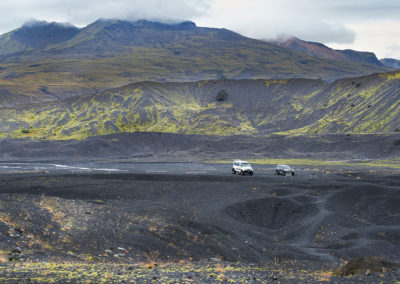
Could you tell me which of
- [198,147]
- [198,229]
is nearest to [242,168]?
[198,229]

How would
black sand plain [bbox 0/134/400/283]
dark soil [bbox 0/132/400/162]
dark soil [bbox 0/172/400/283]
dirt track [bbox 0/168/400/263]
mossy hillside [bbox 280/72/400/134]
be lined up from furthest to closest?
1. mossy hillside [bbox 280/72/400/134]
2. dark soil [bbox 0/132/400/162]
3. dirt track [bbox 0/168/400/263]
4. dark soil [bbox 0/172/400/283]
5. black sand plain [bbox 0/134/400/283]

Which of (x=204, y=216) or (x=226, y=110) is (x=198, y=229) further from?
(x=226, y=110)

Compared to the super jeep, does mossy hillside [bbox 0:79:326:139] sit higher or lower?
higher

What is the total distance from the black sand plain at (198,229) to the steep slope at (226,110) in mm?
57123

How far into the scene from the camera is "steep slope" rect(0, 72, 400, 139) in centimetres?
10419

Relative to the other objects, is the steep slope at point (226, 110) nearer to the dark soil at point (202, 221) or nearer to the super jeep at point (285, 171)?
the super jeep at point (285, 171)

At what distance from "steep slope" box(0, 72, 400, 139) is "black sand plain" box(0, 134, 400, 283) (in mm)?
57123

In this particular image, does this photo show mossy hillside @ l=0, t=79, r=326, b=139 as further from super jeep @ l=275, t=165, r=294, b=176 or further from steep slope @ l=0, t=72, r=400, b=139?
super jeep @ l=275, t=165, r=294, b=176

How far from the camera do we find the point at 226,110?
Result: 4988 inches

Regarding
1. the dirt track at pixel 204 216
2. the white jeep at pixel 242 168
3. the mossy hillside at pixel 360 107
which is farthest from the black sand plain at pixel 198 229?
the mossy hillside at pixel 360 107

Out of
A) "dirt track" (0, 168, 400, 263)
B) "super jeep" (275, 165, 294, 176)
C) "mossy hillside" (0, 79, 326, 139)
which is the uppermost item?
"mossy hillside" (0, 79, 326, 139)

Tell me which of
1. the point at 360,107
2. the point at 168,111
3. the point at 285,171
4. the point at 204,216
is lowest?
the point at 204,216

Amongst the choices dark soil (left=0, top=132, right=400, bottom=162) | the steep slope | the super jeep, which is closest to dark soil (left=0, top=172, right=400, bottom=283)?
the super jeep

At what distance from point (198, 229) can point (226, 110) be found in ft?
324
